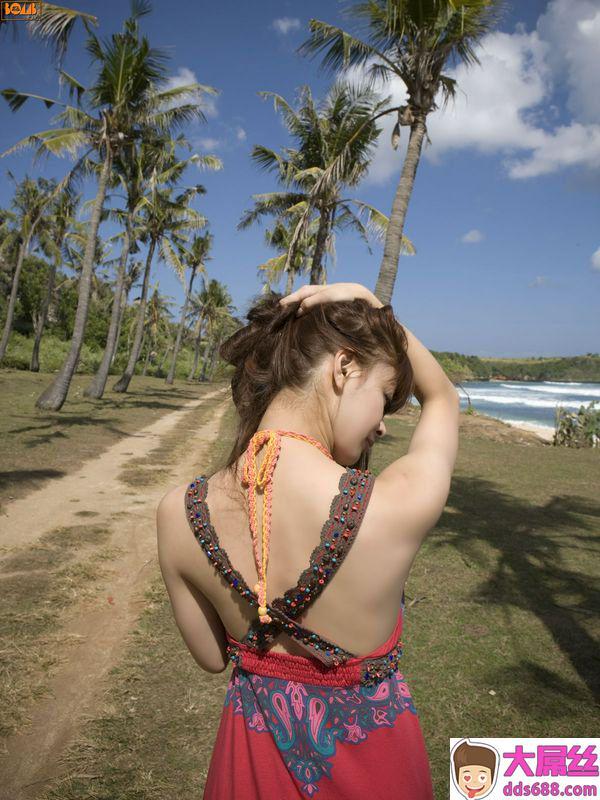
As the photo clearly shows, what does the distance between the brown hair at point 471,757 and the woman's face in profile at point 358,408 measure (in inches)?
41.4

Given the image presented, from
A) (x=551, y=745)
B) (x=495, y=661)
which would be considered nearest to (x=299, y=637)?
(x=551, y=745)

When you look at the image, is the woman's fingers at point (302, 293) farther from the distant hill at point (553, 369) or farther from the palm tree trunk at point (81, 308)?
the distant hill at point (553, 369)

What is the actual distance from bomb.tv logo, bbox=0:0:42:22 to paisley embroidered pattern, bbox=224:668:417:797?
1035cm

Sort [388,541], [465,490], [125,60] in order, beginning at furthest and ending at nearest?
1. [125,60]
2. [465,490]
3. [388,541]

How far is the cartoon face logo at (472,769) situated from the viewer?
5.01ft

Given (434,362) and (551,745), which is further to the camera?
(551,745)

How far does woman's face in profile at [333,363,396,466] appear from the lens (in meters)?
1.09

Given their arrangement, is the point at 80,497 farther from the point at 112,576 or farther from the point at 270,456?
the point at 270,456

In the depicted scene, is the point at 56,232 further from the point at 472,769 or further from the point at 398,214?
the point at 472,769

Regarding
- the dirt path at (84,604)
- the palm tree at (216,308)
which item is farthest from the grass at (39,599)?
the palm tree at (216,308)

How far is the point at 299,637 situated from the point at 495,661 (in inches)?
143

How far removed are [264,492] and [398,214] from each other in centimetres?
812

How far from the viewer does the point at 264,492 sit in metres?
1.01

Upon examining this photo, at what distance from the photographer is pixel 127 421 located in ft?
49.8
